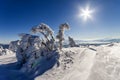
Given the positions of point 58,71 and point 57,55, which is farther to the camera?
point 57,55

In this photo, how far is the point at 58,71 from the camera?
2727cm

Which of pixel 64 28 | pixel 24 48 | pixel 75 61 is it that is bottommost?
pixel 75 61

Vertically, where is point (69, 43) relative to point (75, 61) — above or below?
above

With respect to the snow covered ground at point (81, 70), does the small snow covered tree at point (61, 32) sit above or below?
above

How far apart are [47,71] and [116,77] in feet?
38.6

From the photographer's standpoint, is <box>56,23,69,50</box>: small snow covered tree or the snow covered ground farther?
<box>56,23,69,50</box>: small snow covered tree

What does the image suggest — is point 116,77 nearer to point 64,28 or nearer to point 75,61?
point 75,61

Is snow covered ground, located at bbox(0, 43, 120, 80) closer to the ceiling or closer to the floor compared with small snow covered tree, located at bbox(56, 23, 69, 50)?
closer to the floor

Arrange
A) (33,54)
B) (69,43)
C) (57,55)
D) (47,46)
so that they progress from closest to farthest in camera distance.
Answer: (57,55) → (33,54) → (47,46) → (69,43)

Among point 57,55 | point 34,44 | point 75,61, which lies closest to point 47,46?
point 34,44

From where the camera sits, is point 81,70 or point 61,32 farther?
point 61,32

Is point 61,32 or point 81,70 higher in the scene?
point 61,32

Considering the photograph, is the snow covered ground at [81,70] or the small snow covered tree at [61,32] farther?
the small snow covered tree at [61,32]

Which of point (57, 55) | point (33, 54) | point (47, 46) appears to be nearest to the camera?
point (57, 55)
